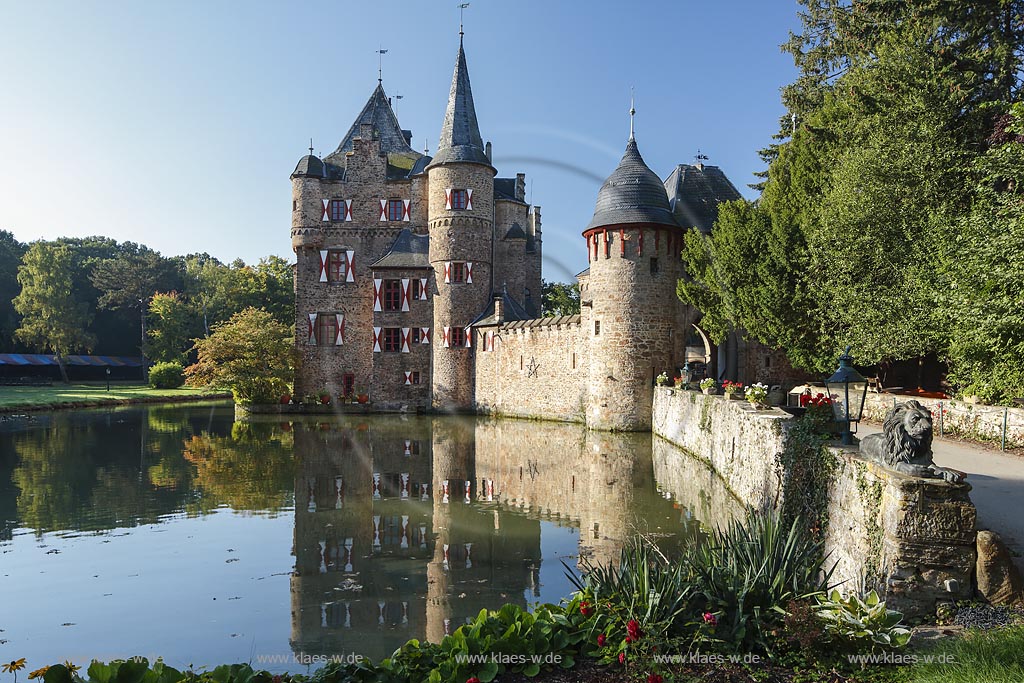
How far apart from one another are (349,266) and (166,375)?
19179 mm

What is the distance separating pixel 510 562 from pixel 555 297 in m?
40.5

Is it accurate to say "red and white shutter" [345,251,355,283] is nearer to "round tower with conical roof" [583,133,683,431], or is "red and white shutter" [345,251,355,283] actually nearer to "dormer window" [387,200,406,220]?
"dormer window" [387,200,406,220]

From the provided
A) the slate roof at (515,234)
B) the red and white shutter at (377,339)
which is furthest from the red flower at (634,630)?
the slate roof at (515,234)

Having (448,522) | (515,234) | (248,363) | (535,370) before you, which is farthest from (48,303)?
(448,522)

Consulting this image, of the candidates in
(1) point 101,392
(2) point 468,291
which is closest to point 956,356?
(2) point 468,291

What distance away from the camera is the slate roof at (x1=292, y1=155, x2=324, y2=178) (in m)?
32.7

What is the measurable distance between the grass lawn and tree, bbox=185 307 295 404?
652 cm

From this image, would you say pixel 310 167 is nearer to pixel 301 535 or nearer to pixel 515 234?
pixel 515 234

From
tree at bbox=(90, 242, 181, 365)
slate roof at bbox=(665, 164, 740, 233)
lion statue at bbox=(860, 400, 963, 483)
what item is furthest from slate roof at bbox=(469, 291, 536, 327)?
tree at bbox=(90, 242, 181, 365)

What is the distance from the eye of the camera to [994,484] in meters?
8.68

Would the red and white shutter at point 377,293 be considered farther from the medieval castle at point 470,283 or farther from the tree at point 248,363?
the tree at point 248,363

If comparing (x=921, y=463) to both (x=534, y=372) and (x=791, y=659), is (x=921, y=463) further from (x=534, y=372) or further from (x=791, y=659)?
(x=534, y=372)

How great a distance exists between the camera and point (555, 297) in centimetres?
4859

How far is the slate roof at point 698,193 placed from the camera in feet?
74.9
